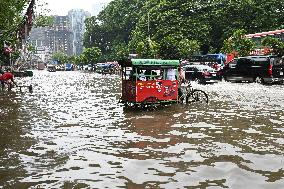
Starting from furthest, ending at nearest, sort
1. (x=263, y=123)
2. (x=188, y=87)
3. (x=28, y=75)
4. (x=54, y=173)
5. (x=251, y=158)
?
(x=28, y=75)
(x=188, y=87)
(x=263, y=123)
(x=251, y=158)
(x=54, y=173)

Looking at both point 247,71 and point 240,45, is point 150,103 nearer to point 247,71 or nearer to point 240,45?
point 247,71

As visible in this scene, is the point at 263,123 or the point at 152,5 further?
the point at 152,5

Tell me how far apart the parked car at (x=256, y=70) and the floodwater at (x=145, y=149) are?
13.1 metres

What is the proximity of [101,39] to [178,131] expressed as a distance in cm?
9554

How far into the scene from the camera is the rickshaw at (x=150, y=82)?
15117mm

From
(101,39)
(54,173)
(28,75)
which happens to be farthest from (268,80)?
(101,39)

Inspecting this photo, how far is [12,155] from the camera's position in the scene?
28.1 feet

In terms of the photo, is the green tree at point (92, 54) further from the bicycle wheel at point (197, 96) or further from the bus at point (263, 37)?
the bicycle wheel at point (197, 96)

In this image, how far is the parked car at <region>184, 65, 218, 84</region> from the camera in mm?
31386

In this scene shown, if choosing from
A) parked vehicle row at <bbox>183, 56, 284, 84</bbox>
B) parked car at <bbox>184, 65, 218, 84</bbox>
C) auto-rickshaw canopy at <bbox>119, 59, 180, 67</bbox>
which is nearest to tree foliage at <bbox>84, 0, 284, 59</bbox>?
parked car at <bbox>184, 65, 218, 84</bbox>

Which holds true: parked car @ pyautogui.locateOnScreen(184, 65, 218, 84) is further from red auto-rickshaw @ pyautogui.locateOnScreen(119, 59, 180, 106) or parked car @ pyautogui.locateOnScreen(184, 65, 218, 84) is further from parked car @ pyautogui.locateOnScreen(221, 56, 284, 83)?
red auto-rickshaw @ pyautogui.locateOnScreen(119, 59, 180, 106)

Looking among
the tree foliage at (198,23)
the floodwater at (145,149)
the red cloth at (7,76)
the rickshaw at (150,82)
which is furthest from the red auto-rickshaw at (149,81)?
the tree foliage at (198,23)

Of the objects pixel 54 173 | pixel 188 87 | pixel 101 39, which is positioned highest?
pixel 101 39

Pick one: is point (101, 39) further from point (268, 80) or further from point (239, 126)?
point (239, 126)
